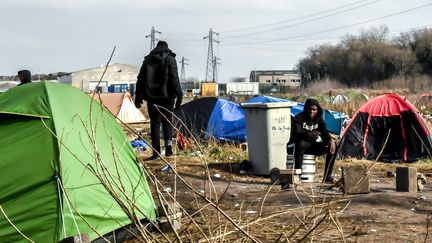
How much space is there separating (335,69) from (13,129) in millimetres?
82386

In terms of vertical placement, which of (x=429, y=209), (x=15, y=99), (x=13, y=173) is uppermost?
(x=15, y=99)

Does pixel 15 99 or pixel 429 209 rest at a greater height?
pixel 15 99

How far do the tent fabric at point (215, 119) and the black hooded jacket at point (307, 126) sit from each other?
4774 mm

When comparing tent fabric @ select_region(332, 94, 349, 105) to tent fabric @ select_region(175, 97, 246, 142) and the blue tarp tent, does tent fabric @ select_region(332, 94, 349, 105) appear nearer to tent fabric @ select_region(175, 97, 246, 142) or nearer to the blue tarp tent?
the blue tarp tent

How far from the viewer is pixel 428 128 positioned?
40.5 feet

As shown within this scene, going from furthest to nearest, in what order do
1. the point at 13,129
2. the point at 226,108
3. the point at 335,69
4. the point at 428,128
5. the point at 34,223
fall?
the point at 335,69
the point at 226,108
the point at 428,128
the point at 13,129
the point at 34,223

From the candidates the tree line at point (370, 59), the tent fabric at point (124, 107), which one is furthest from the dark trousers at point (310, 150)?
the tree line at point (370, 59)

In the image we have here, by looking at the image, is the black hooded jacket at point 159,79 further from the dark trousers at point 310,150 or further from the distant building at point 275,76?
the distant building at point 275,76

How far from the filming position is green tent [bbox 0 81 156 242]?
5309mm

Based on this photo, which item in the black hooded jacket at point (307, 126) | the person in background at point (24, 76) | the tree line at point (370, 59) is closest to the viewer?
the black hooded jacket at point (307, 126)

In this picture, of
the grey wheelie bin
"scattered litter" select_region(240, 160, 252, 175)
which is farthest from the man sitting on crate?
"scattered litter" select_region(240, 160, 252, 175)

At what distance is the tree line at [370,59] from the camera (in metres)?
75.3

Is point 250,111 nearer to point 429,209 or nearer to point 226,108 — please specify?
point 429,209

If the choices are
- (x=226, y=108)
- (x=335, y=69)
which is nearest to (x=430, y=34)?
(x=335, y=69)
